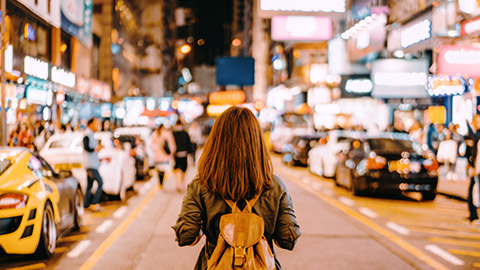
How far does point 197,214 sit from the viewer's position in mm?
3191

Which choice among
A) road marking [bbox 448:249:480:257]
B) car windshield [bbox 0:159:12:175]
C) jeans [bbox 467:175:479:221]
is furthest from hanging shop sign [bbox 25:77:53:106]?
road marking [bbox 448:249:480:257]

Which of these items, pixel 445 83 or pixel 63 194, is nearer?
pixel 63 194

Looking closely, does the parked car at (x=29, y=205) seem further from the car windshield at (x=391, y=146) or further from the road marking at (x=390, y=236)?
the car windshield at (x=391, y=146)

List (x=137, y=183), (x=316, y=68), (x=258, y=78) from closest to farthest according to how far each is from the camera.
→ 1. (x=137, y=183)
2. (x=316, y=68)
3. (x=258, y=78)

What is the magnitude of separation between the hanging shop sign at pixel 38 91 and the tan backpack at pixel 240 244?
1893 centimetres

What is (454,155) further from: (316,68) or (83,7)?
(316,68)

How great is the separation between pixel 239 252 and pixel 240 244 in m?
0.04

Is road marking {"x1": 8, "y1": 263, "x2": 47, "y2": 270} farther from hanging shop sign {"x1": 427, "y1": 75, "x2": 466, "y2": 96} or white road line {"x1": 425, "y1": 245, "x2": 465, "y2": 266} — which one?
hanging shop sign {"x1": 427, "y1": 75, "x2": 466, "y2": 96}

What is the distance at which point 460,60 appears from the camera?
587 inches

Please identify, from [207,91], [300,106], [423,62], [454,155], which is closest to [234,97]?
[300,106]

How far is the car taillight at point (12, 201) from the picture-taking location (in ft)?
21.7

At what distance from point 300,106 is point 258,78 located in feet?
136

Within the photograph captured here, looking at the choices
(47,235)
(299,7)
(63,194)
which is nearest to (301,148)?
(299,7)

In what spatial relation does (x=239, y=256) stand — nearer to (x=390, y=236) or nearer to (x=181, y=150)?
(x=390, y=236)
